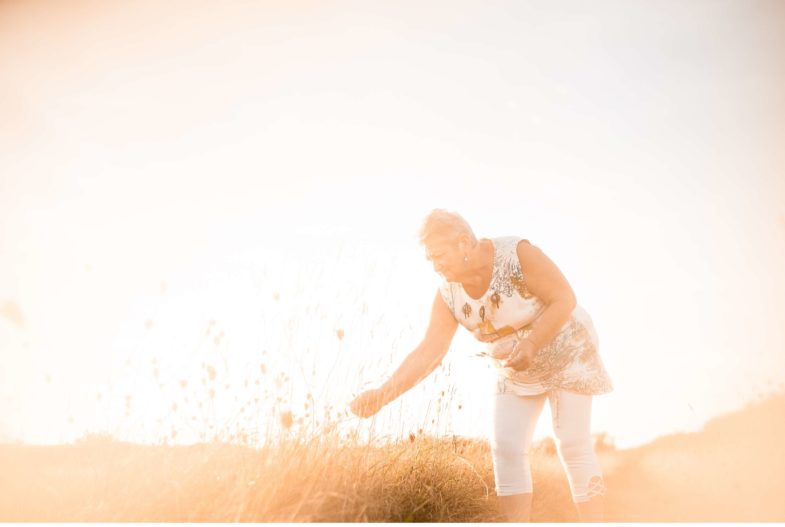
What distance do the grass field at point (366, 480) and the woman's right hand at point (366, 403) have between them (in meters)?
0.15

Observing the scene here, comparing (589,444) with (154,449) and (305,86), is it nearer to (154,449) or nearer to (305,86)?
(154,449)

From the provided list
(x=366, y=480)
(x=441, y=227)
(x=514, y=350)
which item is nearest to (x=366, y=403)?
(x=366, y=480)

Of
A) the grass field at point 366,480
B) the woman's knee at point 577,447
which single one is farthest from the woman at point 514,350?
the grass field at point 366,480

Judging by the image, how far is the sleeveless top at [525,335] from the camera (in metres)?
1.88

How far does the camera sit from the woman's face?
1.85 meters

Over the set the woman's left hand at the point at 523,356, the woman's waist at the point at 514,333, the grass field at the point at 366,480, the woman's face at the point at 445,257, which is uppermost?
the woman's face at the point at 445,257

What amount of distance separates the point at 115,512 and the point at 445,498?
3.53ft

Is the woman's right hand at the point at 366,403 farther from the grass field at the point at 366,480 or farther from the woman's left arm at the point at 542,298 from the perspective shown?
the woman's left arm at the point at 542,298

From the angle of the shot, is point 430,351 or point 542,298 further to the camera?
point 430,351

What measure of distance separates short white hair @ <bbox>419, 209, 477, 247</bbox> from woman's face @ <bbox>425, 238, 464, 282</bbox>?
0.05ft

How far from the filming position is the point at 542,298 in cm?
188

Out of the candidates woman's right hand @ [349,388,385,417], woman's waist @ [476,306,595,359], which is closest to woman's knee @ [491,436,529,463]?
woman's waist @ [476,306,595,359]

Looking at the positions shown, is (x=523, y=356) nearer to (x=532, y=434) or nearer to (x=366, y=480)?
(x=532, y=434)

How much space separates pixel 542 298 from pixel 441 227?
372 millimetres
